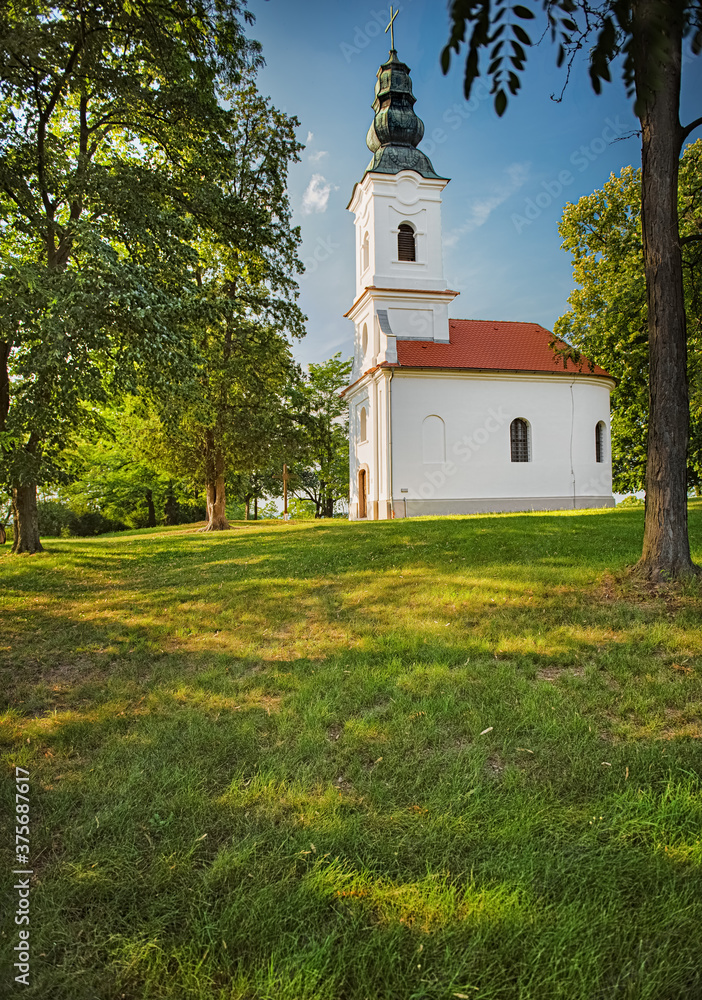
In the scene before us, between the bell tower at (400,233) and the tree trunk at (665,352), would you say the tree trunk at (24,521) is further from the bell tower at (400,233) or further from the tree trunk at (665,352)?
the bell tower at (400,233)

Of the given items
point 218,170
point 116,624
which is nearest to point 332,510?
point 218,170

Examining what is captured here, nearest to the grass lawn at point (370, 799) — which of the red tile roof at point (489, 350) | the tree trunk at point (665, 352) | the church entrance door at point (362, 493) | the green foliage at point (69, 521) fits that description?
the tree trunk at point (665, 352)

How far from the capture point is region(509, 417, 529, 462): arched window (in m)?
27.7

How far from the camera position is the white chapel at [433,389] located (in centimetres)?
2628

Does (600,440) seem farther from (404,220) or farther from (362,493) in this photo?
(404,220)

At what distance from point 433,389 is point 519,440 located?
5.09m

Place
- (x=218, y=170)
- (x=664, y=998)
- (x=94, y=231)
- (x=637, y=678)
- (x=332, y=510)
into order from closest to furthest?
(x=664, y=998) → (x=637, y=678) → (x=94, y=231) → (x=218, y=170) → (x=332, y=510)

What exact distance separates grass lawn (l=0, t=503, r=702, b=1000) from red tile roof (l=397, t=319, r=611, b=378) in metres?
21.5

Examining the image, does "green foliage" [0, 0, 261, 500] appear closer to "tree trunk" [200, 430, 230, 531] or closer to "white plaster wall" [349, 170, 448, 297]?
"tree trunk" [200, 430, 230, 531]

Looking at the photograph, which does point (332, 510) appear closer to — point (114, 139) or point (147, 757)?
point (114, 139)

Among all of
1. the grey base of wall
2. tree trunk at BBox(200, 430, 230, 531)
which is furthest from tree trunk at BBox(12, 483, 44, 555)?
the grey base of wall

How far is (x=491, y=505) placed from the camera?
88.2 feet

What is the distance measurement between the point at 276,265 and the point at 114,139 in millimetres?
6280

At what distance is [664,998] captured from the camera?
2.14 metres
